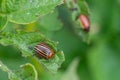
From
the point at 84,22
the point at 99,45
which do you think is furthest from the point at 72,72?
the point at 84,22

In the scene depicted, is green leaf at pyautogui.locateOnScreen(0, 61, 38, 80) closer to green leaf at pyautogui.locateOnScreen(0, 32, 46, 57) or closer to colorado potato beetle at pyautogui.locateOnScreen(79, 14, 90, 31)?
green leaf at pyautogui.locateOnScreen(0, 32, 46, 57)

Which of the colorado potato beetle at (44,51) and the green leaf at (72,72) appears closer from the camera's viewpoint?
the colorado potato beetle at (44,51)

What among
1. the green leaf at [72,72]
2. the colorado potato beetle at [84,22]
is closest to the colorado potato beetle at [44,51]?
the colorado potato beetle at [84,22]

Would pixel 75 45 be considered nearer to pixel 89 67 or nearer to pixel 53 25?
pixel 89 67

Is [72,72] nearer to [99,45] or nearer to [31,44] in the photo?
[99,45]

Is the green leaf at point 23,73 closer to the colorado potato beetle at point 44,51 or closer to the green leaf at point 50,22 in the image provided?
the colorado potato beetle at point 44,51

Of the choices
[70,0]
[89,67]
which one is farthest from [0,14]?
[89,67]
